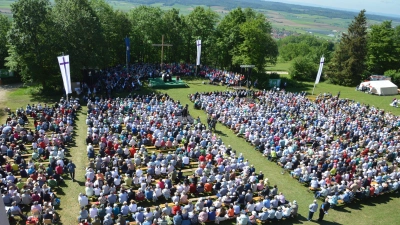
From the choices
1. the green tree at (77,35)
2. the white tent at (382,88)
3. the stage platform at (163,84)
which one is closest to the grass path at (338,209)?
the stage platform at (163,84)

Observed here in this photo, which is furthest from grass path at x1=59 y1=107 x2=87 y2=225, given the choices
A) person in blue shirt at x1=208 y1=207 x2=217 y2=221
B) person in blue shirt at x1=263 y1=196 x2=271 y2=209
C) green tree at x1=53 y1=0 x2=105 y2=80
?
green tree at x1=53 y1=0 x2=105 y2=80

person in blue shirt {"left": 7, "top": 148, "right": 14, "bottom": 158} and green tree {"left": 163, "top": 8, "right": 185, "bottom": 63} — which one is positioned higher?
green tree {"left": 163, "top": 8, "right": 185, "bottom": 63}

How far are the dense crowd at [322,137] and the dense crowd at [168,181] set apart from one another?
9.23 ft

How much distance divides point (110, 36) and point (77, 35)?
10746 millimetres

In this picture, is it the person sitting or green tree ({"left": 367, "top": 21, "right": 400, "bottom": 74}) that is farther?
green tree ({"left": 367, "top": 21, "right": 400, "bottom": 74})

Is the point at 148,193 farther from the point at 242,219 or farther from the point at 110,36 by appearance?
the point at 110,36

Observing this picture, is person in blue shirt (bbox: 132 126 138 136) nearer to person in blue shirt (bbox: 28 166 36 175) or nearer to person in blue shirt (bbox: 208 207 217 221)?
person in blue shirt (bbox: 28 166 36 175)

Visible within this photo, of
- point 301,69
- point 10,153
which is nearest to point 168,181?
point 10,153

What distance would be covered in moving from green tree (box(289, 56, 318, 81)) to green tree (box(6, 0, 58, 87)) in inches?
1265

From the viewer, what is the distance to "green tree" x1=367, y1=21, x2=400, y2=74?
46375mm

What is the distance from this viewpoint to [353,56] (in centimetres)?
4384

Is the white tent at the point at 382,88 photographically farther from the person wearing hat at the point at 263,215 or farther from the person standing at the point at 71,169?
the person standing at the point at 71,169

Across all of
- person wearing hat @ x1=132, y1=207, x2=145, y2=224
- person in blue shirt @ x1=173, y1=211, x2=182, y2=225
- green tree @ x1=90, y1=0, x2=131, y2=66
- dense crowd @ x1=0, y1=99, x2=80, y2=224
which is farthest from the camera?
green tree @ x1=90, y1=0, x2=131, y2=66

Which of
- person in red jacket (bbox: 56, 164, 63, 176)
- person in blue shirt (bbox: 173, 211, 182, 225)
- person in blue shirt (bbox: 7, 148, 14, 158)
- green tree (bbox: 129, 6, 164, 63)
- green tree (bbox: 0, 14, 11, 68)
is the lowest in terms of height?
person in blue shirt (bbox: 173, 211, 182, 225)
